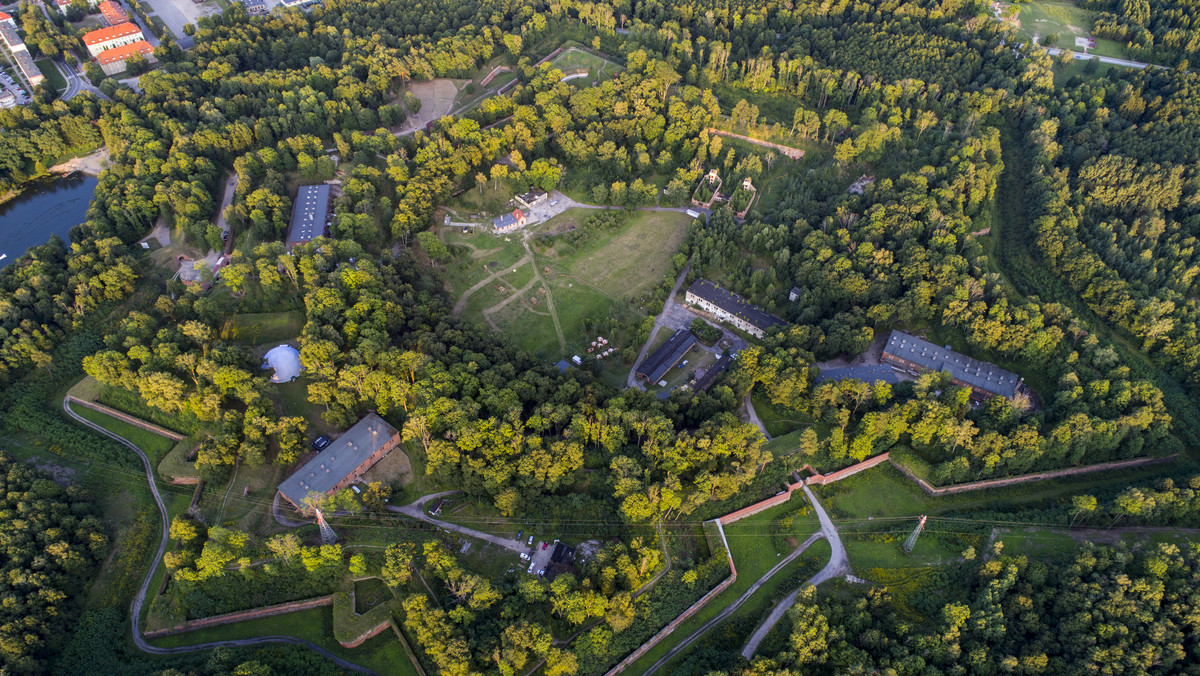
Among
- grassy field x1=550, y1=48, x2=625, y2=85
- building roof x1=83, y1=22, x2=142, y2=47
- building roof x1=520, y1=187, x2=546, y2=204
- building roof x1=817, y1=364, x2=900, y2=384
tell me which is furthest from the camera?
building roof x1=83, y1=22, x2=142, y2=47

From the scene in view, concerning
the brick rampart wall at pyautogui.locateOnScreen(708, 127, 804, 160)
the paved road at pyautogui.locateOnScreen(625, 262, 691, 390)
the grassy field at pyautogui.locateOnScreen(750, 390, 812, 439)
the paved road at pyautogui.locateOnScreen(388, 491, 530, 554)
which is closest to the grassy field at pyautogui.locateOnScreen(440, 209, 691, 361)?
the paved road at pyautogui.locateOnScreen(625, 262, 691, 390)

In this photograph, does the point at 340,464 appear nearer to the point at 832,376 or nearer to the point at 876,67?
the point at 832,376

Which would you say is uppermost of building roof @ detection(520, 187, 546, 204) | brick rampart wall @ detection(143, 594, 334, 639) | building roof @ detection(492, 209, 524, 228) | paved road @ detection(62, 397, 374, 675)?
building roof @ detection(520, 187, 546, 204)

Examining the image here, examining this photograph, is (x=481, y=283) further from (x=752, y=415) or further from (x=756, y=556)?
(x=756, y=556)

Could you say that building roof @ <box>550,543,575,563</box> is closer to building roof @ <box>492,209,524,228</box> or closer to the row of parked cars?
building roof @ <box>492,209,524,228</box>

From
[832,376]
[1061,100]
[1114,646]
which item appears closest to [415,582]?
[832,376]

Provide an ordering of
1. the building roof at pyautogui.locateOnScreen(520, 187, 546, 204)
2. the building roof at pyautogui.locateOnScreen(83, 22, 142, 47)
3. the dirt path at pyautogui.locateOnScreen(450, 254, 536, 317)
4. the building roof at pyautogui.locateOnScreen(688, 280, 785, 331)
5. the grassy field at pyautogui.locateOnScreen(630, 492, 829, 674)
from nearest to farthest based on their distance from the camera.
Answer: the grassy field at pyautogui.locateOnScreen(630, 492, 829, 674), the building roof at pyautogui.locateOnScreen(688, 280, 785, 331), the dirt path at pyautogui.locateOnScreen(450, 254, 536, 317), the building roof at pyautogui.locateOnScreen(520, 187, 546, 204), the building roof at pyautogui.locateOnScreen(83, 22, 142, 47)
